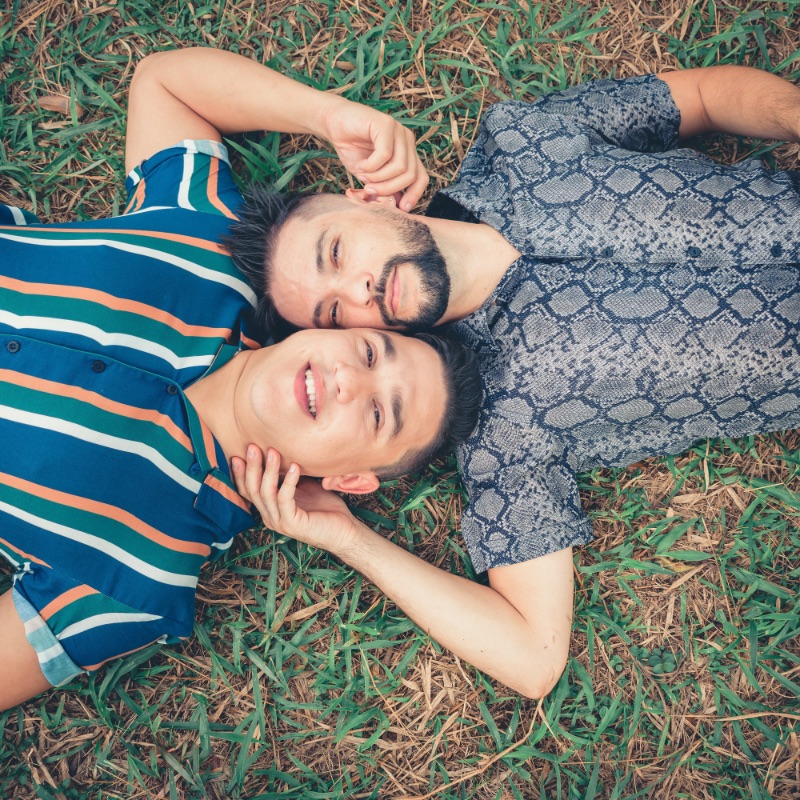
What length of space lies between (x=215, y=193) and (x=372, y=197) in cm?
75

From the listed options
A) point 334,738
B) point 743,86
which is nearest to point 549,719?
point 334,738

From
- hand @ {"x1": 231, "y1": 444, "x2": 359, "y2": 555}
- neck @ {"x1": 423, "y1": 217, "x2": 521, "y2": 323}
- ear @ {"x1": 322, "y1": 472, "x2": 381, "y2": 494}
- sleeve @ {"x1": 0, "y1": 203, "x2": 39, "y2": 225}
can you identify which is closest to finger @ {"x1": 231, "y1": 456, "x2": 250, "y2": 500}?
hand @ {"x1": 231, "y1": 444, "x2": 359, "y2": 555}

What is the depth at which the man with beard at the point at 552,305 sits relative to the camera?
2820 mm

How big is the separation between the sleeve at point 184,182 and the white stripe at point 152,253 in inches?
12.5

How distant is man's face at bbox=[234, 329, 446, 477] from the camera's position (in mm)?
2621

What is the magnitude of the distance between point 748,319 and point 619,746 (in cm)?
207

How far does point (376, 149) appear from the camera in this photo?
2.85 m

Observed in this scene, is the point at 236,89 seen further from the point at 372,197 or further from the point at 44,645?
the point at 44,645

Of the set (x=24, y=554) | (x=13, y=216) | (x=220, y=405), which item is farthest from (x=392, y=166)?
(x=24, y=554)

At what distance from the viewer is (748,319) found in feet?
9.23

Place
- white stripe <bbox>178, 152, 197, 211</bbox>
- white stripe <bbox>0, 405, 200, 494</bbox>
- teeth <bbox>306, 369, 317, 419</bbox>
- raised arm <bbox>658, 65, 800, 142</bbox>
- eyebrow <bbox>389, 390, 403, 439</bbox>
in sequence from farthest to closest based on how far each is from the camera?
white stripe <bbox>178, 152, 197, 211</bbox>, raised arm <bbox>658, 65, 800, 142</bbox>, eyebrow <bbox>389, 390, 403, 439</bbox>, teeth <bbox>306, 369, 317, 419</bbox>, white stripe <bbox>0, 405, 200, 494</bbox>

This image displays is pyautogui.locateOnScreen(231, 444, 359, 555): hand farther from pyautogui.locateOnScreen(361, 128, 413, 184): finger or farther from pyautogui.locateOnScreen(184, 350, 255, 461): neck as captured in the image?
pyautogui.locateOnScreen(361, 128, 413, 184): finger

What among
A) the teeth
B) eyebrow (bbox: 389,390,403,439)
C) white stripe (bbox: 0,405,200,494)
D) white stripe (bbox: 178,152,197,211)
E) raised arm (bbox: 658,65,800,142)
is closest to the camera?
white stripe (bbox: 0,405,200,494)

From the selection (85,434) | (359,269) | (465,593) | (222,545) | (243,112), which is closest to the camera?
(85,434)
